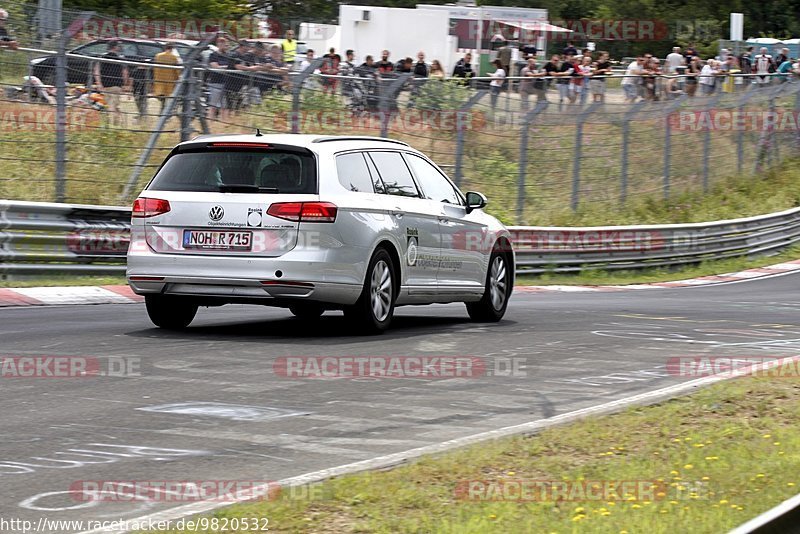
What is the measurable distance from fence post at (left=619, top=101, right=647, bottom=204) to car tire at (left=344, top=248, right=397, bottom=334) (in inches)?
602

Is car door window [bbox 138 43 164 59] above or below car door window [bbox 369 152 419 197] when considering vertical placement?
above

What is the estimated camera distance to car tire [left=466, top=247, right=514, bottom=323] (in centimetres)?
1327

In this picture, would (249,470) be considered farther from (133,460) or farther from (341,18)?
(341,18)

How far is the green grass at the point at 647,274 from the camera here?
72.8 feet

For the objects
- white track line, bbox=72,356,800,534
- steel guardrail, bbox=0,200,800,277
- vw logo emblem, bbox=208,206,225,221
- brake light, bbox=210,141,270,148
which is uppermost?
brake light, bbox=210,141,270,148

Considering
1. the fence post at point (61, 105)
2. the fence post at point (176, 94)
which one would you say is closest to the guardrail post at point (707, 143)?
the fence post at point (176, 94)

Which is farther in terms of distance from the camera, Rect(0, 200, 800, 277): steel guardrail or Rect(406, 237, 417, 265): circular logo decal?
Rect(0, 200, 800, 277): steel guardrail

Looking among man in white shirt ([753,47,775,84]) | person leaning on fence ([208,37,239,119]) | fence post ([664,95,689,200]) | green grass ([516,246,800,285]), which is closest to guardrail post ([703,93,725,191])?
fence post ([664,95,689,200])

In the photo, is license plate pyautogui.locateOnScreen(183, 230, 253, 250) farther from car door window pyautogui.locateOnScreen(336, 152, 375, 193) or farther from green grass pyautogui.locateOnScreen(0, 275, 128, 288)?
green grass pyautogui.locateOnScreen(0, 275, 128, 288)

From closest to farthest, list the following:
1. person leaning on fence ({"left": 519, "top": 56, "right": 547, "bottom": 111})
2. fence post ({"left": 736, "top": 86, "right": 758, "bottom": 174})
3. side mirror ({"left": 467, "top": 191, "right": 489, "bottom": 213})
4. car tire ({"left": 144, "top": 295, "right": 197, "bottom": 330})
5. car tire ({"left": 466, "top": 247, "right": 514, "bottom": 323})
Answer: car tire ({"left": 144, "top": 295, "right": 197, "bottom": 330})
side mirror ({"left": 467, "top": 191, "right": 489, "bottom": 213})
car tire ({"left": 466, "top": 247, "right": 514, "bottom": 323})
person leaning on fence ({"left": 519, "top": 56, "right": 547, "bottom": 111})
fence post ({"left": 736, "top": 86, "right": 758, "bottom": 174})

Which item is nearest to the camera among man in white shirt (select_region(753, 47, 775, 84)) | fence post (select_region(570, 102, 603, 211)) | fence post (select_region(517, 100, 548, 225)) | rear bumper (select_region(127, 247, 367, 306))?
rear bumper (select_region(127, 247, 367, 306))

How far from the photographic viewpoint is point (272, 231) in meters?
10.3

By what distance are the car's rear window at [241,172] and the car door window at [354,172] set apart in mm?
343

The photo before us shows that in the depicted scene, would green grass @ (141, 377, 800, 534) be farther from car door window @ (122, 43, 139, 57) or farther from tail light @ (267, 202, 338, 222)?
car door window @ (122, 43, 139, 57)
